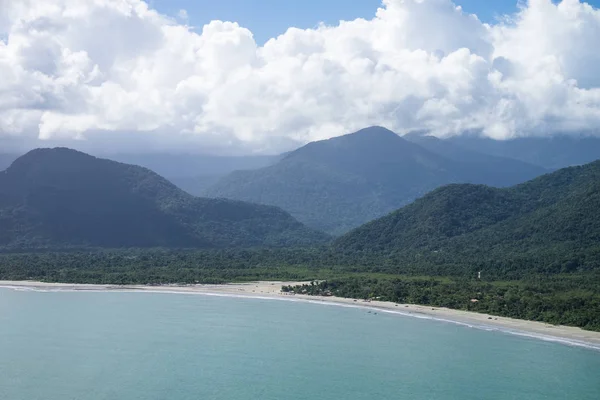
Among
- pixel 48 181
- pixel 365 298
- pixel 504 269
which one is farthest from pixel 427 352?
pixel 48 181

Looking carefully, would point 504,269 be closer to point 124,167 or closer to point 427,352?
point 427,352

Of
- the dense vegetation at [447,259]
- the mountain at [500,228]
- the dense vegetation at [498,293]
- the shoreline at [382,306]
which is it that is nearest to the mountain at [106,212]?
the dense vegetation at [447,259]

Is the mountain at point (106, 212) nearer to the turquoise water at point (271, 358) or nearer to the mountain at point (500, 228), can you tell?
the mountain at point (500, 228)

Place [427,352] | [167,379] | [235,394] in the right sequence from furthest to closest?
[427,352] → [167,379] → [235,394]

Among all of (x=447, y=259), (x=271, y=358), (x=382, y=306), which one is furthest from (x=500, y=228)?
(x=271, y=358)

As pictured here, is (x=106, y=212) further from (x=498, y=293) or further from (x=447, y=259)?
(x=498, y=293)

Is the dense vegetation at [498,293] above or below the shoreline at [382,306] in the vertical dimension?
above
